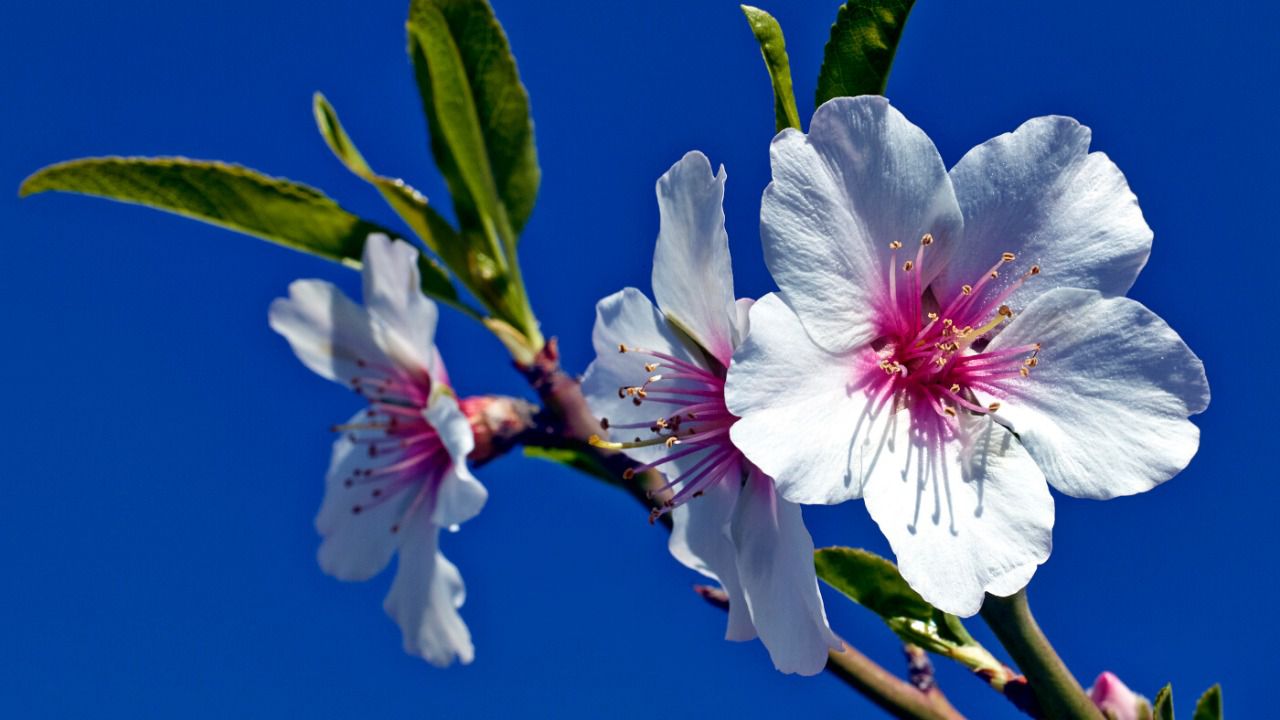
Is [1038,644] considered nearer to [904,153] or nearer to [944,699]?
[944,699]

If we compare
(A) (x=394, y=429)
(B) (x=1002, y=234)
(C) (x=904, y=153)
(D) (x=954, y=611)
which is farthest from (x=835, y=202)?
(A) (x=394, y=429)

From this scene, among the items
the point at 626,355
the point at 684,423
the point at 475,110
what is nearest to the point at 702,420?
the point at 684,423

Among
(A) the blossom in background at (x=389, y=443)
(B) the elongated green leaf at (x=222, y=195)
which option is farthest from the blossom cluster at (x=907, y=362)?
A: (B) the elongated green leaf at (x=222, y=195)

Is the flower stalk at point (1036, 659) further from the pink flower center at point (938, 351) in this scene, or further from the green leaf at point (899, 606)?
the pink flower center at point (938, 351)

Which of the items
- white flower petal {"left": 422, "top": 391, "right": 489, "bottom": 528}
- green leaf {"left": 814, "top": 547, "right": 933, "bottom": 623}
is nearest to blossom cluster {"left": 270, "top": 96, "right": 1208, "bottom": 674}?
green leaf {"left": 814, "top": 547, "right": 933, "bottom": 623}

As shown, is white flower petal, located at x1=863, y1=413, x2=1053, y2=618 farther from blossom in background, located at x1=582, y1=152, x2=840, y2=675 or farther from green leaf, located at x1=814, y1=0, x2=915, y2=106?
green leaf, located at x1=814, y1=0, x2=915, y2=106
